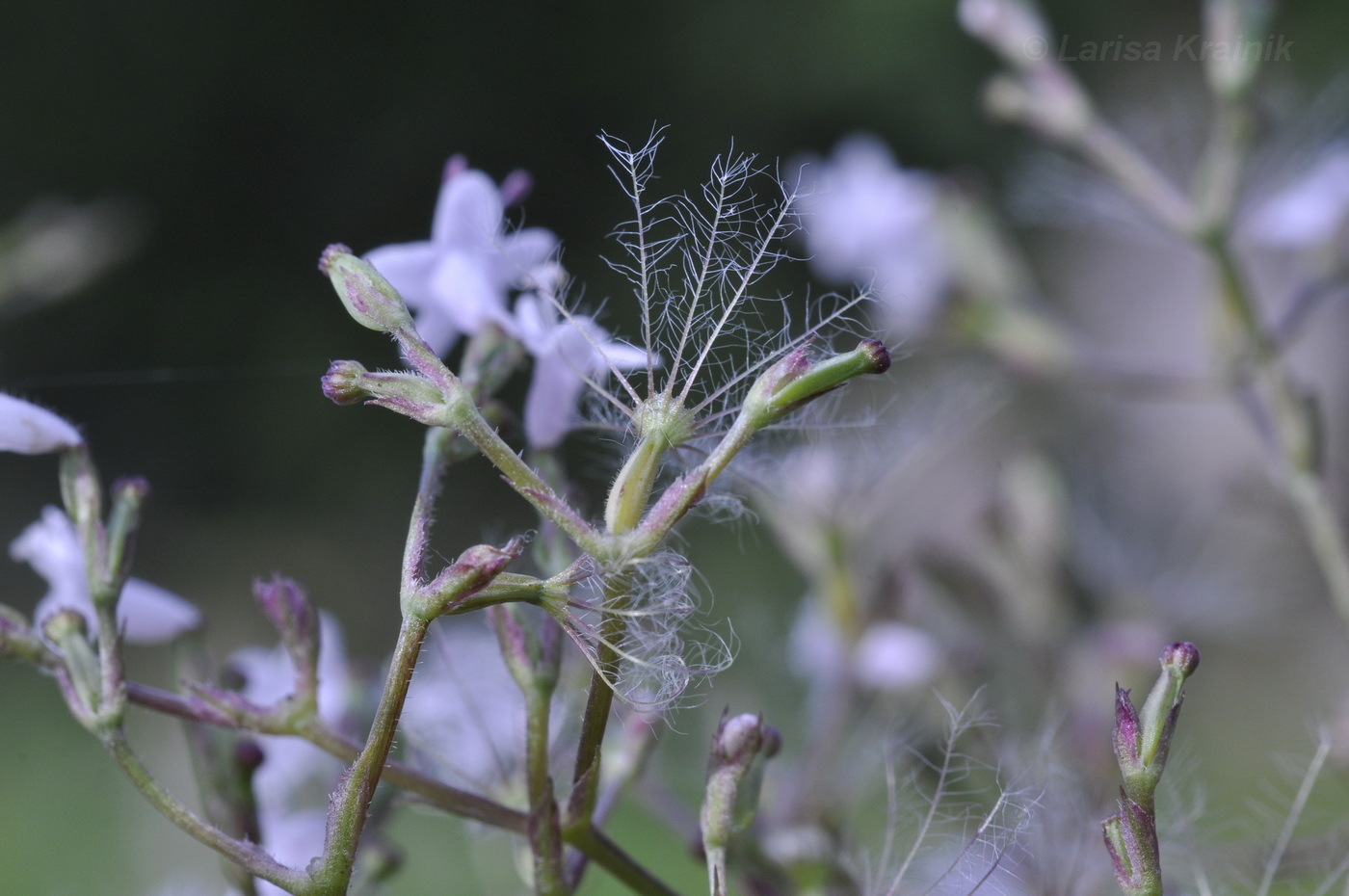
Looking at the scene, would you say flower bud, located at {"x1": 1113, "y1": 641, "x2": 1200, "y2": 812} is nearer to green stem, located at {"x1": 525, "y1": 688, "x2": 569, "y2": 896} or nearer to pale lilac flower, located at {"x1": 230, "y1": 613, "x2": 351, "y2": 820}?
green stem, located at {"x1": 525, "y1": 688, "x2": 569, "y2": 896}

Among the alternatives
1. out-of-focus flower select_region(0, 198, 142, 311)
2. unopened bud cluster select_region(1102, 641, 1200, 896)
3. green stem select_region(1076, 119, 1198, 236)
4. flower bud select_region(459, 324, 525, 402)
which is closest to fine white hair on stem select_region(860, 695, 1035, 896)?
unopened bud cluster select_region(1102, 641, 1200, 896)

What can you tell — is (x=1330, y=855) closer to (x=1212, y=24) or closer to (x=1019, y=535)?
Result: (x=1019, y=535)

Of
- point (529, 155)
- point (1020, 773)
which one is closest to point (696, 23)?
point (529, 155)

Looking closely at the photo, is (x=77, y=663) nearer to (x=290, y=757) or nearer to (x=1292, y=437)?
(x=290, y=757)

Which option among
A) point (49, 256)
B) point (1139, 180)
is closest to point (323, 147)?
point (49, 256)

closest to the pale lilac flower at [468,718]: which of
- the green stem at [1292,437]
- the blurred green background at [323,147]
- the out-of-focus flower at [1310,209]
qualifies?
the green stem at [1292,437]

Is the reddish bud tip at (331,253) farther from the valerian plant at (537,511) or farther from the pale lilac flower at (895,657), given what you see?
the pale lilac flower at (895,657)
